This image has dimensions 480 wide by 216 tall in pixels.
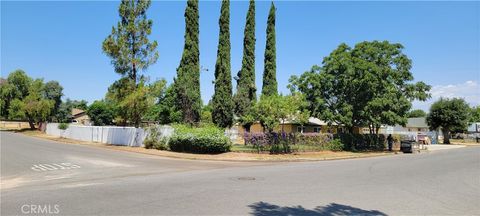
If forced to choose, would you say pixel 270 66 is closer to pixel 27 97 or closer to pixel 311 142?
pixel 311 142

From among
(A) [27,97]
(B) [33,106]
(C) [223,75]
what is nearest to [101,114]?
(A) [27,97]

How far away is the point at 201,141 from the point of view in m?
26.2

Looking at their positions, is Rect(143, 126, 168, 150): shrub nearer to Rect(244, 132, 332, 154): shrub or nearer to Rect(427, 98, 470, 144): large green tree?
Rect(244, 132, 332, 154): shrub

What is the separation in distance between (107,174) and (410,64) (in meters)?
29.5

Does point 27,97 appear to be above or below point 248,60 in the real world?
below

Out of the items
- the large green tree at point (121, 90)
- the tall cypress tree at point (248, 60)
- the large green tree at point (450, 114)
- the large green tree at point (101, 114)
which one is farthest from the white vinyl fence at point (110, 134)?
the large green tree at point (450, 114)

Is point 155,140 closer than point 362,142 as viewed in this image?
Yes

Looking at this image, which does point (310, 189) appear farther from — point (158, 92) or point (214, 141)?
point (158, 92)

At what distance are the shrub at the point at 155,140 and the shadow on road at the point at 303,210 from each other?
20975mm

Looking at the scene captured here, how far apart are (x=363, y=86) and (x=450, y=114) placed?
3271 centimetres

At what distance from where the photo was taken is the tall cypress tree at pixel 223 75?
130 ft

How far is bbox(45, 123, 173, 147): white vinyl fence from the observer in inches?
1257

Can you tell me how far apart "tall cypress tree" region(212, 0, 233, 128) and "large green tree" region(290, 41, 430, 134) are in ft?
23.8

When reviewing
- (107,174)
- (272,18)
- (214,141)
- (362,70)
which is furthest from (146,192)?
(272,18)
